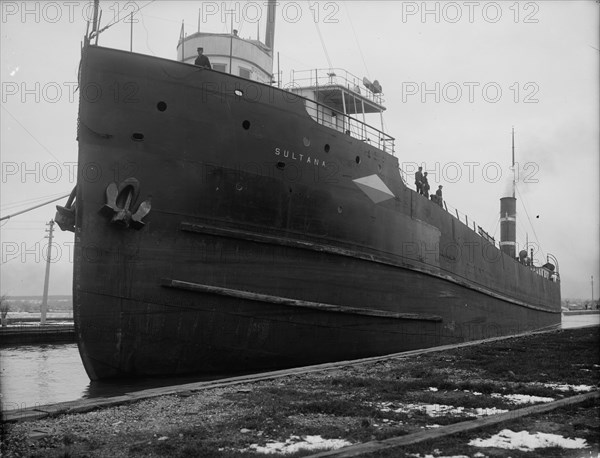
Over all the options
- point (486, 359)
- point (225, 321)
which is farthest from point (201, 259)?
point (486, 359)

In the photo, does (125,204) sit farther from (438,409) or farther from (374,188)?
(438,409)

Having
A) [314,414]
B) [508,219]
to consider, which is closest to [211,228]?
[314,414]

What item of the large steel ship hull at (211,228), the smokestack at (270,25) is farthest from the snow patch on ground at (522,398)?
the smokestack at (270,25)

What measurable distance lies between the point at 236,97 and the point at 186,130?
1.06 metres

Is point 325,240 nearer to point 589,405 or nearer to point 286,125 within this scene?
point 286,125

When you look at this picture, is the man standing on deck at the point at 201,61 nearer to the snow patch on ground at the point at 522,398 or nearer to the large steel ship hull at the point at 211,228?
the large steel ship hull at the point at 211,228

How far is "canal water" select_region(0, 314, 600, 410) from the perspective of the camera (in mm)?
8711

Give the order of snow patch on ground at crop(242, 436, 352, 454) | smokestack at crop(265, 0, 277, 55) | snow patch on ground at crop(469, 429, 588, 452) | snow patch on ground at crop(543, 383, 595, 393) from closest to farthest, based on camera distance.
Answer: snow patch on ground at crop(469, 429, 588, 452) < snow patch on ground at crop(242, 436, 352, 454) < snow patch on ground at crop(543, 383, 595, 393) < smokestack at crop(265, 0, 277, 55)

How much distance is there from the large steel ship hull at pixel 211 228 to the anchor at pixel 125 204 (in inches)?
1.0

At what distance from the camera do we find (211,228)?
947 cm

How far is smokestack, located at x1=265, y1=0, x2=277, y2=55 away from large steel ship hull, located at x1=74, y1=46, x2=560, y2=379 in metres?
4.79

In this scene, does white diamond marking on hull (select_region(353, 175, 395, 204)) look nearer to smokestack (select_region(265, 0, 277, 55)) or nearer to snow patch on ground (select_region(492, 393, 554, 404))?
smokestack (select_region(265, 0, 277, 55))

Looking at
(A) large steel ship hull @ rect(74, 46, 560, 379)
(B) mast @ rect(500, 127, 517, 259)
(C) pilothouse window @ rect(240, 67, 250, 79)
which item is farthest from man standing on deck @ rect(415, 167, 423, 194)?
(B) mast @ rect(500, 127, 517, 259)

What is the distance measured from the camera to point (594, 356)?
973cm
